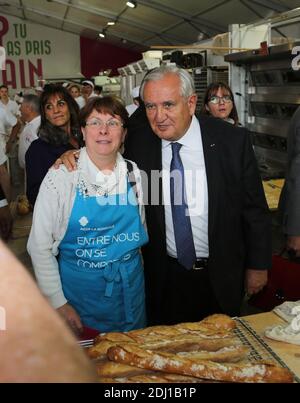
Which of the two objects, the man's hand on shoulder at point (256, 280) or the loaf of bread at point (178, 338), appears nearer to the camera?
the loaf of bread at point (178, 338)

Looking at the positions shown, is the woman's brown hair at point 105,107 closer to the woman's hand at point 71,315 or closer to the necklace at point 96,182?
the necklace at point 96,182

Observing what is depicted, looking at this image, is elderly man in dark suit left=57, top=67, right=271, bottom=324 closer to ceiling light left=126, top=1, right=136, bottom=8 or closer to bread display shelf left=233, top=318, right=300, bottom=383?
bread display shelf left=233, top=318, right=300, bottom=383

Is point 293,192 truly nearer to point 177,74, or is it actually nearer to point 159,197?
point 159,197

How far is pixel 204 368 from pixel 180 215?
3.69ft

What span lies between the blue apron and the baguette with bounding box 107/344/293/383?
0.81 m

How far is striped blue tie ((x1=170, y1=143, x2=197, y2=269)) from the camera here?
2369 millimetres

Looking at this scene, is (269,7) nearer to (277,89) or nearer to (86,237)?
(277,89)

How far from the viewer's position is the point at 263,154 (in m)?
4.69

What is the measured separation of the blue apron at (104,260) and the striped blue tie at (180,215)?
0.72 feet

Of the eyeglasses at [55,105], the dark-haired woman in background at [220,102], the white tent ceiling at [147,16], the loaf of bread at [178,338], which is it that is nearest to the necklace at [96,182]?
the loaf of bread at [178,338]

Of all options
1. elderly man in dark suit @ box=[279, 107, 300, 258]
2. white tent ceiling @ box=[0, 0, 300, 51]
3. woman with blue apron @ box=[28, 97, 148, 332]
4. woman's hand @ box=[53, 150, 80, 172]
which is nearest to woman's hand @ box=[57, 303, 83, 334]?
woman with blue apron @ box=[28, 97, 148, 332]

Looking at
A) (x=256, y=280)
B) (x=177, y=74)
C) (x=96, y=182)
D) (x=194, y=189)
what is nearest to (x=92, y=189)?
(x=96, y=182)

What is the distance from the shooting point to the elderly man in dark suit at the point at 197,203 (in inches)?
92.2
